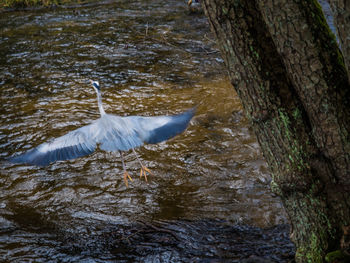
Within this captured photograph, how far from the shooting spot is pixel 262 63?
8.68ft

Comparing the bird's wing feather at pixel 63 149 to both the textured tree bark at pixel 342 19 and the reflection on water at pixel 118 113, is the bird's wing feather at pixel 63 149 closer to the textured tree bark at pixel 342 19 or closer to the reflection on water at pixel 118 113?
the reflection on water at pixel 118 113

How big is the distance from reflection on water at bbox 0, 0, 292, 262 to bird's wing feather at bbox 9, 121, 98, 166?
2.06 feet

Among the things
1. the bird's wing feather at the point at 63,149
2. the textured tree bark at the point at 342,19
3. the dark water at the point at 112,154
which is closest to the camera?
the textured tree bark at the point at 342,19

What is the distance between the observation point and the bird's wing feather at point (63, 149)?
14.8 feet

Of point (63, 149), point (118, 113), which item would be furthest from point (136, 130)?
point (118, 113)

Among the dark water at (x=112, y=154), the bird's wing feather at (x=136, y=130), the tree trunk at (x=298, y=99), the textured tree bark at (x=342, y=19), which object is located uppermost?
the textured tree bark at (x=342, y=19)

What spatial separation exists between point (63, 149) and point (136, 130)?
900 millimetres

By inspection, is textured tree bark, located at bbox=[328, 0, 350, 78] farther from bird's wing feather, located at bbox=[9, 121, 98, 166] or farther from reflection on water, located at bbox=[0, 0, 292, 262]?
bird's wing feather, located at bbox=[9, 121, 98, 166]

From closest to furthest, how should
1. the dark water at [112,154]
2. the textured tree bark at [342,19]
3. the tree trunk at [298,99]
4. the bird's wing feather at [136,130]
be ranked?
the textured tree bark at [342,19] → the tree trunk at [298,99] → the dark water at [112,154] → the bird's wing feather at [136,130]

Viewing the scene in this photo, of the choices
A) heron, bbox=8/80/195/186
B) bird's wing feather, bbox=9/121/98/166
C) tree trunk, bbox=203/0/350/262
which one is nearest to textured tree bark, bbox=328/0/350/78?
tree trunk, bbox=203/0/350/262

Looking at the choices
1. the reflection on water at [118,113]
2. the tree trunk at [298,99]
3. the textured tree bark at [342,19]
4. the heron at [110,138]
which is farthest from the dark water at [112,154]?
the textured tree bark at [342,19]

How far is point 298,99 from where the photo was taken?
2699mm

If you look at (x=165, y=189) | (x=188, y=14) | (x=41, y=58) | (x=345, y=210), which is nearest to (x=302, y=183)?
(x=345, y=210)

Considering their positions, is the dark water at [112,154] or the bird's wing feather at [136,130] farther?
the bird's wing feather at [136,130]
